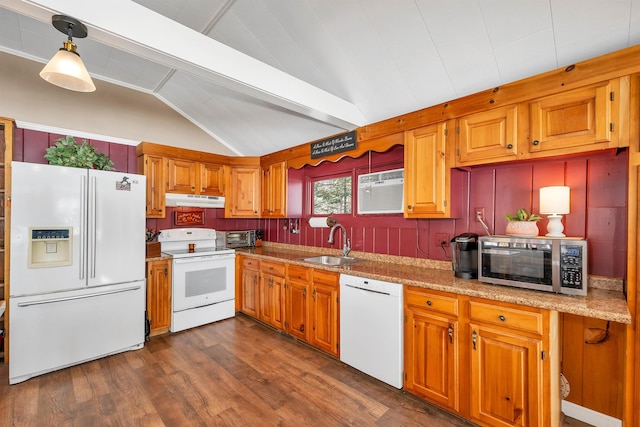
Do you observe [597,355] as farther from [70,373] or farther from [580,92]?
[70,373]

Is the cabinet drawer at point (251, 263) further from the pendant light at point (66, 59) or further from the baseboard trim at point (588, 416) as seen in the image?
the baseboard trim at point (588, 416)

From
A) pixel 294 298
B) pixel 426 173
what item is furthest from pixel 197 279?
pixel 426 173

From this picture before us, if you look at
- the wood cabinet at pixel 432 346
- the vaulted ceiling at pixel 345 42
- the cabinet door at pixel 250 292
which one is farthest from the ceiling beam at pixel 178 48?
the cabinet door at pixel 250 292

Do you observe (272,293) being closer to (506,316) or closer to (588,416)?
(506,316)

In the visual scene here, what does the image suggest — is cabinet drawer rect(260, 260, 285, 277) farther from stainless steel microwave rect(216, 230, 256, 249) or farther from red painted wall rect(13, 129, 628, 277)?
stainless steel microwave rect(216, 230, 256, 249)

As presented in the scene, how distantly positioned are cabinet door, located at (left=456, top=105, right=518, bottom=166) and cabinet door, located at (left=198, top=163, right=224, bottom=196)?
318 cm

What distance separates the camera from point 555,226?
190 centimetres

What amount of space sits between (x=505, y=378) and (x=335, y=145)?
2507 millimetres

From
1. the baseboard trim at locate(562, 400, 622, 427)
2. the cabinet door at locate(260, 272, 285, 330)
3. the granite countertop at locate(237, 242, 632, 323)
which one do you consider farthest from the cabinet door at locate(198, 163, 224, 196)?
the baseboard trim at locate(562, 400, 622, 427)

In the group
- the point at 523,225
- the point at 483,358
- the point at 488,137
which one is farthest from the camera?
the point at 488,137

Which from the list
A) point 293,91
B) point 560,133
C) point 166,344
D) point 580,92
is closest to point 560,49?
point 580,92

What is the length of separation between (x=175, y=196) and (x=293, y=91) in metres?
2.19

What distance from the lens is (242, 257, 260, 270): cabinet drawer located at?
3.69 meters

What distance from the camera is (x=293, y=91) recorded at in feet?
8.11
